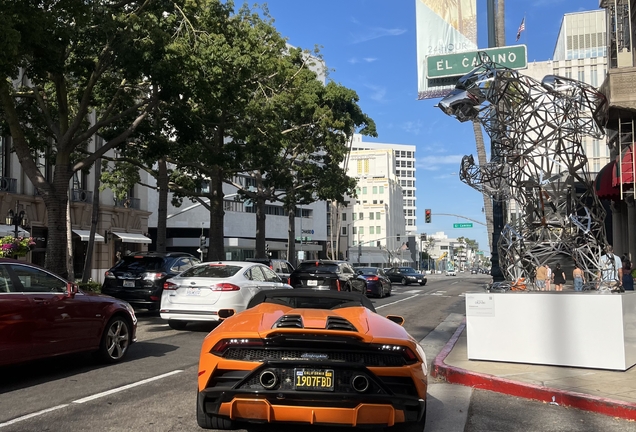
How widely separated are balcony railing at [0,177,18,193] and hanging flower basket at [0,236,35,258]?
54.5 feet

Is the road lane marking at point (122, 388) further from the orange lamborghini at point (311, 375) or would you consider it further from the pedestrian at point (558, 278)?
the pedestrian at point (558, 278)

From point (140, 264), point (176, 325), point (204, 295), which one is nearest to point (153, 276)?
point (140, 264)

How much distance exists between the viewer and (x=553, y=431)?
18.7ft

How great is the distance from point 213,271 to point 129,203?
103ft

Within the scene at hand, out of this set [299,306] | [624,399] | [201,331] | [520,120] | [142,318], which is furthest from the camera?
[142,318]

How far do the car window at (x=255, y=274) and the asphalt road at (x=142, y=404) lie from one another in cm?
394

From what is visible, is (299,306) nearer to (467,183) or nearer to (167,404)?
(167,404)

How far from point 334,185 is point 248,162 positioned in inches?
232

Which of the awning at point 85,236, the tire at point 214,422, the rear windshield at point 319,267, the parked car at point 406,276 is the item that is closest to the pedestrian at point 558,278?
the tire at point 214,422

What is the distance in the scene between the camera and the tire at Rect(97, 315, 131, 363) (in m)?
8.56

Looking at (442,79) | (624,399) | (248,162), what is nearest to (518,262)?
(624,399)

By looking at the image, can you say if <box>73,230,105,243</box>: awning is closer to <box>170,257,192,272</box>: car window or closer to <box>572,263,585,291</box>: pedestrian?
<box>170,257,192,272</box>: car window

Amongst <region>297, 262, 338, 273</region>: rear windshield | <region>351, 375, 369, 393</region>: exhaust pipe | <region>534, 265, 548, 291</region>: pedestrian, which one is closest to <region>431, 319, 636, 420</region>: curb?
<region>534, 265, 548, 291</region>: pedestrian

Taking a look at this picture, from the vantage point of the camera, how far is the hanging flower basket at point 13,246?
15.7 m
